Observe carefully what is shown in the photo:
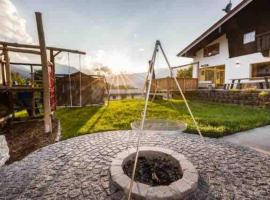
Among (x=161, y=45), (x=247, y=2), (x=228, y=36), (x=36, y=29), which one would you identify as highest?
(x=247, y=2)

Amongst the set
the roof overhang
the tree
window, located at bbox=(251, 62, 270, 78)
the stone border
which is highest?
the roof overhang

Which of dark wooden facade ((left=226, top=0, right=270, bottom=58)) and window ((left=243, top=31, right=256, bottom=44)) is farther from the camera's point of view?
window ((left=243, top=31, right=256, bottom=44))

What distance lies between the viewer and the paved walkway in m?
3.85

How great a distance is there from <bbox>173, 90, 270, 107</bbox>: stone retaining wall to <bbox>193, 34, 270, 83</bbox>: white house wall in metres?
2.89

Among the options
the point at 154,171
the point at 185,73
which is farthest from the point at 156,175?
the point at 185,73

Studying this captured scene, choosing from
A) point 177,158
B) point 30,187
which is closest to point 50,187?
point 30,187

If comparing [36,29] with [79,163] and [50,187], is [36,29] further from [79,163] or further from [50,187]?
[50,187]

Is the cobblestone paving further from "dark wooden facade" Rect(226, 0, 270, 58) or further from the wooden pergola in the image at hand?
"dark wooden facade" Rect(226, 0, 270, 58)

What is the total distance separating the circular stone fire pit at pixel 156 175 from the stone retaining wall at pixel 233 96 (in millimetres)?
8259

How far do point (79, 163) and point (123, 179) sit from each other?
1.04 m

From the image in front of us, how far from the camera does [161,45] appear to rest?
2.36m

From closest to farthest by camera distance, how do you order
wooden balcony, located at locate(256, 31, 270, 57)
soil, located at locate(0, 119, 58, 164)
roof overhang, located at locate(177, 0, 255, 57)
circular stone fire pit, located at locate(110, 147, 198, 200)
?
circular stone fire pit, located at locate(110, 147, 198, 200) → soil, located at locate(0, 119, 58, 164) → wooden balcony, located at locate(256, 31, 270, 57) → roof overhang, located at locate(177, 0, 255, 57)

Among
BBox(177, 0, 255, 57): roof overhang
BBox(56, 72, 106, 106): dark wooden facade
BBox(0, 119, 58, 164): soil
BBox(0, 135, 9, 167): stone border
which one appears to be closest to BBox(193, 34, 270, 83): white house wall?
BBox(177, 0, 255, 57): roof overhang

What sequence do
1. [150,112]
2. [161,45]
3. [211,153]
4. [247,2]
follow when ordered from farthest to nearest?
[247,2] → [150,112] → [211,153] → [161,45]
